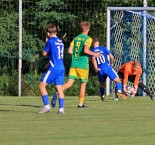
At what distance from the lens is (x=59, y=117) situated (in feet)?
48.7

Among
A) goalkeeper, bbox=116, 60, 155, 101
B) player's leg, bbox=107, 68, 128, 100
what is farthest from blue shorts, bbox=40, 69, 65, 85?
goalkeeper, bbox=116, 60, 155, 101

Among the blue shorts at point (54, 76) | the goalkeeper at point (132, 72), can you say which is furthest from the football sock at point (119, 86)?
the blue shorts at point (54, 76)

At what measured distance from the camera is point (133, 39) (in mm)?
27828

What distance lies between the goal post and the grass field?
10.1 m

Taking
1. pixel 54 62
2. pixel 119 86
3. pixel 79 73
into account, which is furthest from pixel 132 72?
pixel 54 62

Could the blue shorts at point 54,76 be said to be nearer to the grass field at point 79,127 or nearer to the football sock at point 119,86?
the grass field at point 79,127

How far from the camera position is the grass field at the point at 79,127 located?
421 inches

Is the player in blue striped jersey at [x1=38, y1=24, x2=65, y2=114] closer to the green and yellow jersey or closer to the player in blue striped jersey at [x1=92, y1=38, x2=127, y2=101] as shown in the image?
the green and yellow jersey

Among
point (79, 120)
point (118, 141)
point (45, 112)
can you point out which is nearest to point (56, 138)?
point (118, 141)

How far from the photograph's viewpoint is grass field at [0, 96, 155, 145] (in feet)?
35.1

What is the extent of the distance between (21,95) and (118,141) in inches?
705

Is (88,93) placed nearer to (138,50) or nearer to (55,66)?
(138,50)

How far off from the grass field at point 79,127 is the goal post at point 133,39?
33.3 ft

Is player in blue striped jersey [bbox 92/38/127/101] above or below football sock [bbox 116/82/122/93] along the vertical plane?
above
